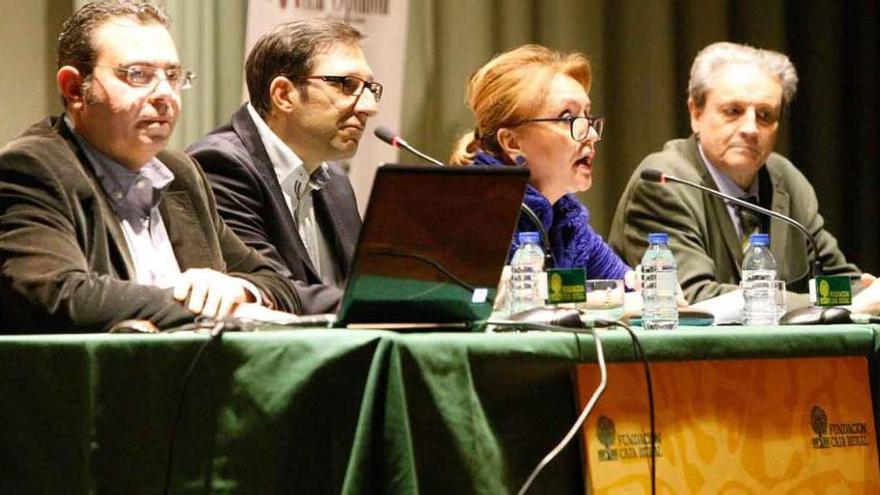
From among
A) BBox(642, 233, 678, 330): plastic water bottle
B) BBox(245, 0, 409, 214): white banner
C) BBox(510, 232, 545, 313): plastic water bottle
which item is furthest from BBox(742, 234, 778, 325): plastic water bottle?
BBox(245, 0, 409, 214): white banner

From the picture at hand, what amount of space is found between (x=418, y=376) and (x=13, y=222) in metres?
0.94

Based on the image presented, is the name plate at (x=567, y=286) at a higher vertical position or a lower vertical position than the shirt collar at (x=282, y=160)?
lower

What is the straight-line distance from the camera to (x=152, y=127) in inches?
99.3

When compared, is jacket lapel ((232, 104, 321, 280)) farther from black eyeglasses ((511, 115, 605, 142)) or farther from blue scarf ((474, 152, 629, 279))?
black eyeglasses ((511, 115, 605, 142))

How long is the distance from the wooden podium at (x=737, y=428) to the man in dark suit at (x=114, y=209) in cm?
68

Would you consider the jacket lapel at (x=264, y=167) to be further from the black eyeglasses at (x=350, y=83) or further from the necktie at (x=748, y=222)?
the necktie at (x=748, y=222)

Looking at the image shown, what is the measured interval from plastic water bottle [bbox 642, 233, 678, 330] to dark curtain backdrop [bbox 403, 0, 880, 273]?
6.63 ft

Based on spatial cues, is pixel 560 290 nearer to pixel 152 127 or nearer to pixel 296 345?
pixel 296 345

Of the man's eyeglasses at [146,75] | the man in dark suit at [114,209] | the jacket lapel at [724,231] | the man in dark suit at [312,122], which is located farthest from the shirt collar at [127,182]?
the jacket lapel at [724,231]

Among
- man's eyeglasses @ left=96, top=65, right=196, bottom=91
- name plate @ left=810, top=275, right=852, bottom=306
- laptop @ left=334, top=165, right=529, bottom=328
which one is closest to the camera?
laptop @ left=334, top=165, right=529, bottom=328

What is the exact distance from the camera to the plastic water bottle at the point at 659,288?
222 cm

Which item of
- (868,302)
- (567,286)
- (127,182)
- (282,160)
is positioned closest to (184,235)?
(127,182)

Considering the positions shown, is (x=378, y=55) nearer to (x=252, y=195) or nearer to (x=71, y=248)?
(x=252, y=195)

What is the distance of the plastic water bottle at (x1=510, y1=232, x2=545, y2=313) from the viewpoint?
2613 millimetres
